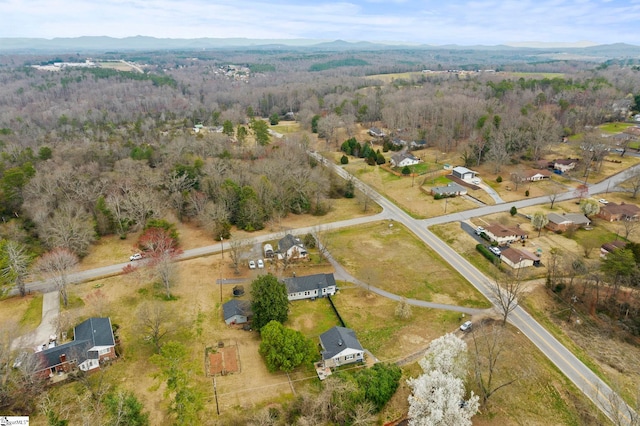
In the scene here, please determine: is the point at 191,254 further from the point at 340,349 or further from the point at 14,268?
the point at 340,349

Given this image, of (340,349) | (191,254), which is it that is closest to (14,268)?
(191,254)

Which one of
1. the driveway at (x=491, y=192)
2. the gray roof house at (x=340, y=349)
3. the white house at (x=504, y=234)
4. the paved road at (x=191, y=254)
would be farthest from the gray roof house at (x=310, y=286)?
the driveway at (x=491, y=192)

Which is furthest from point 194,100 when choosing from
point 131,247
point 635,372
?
point 635,372

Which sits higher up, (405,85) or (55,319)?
(405,85)

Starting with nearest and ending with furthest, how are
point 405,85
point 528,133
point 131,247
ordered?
point 131,247, point 528,133, point 405,85

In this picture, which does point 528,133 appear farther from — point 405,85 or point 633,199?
point 405,85

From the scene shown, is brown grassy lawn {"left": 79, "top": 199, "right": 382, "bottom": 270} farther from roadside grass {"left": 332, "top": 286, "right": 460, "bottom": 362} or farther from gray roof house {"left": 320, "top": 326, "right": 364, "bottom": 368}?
gray roof house {"left": 320, "top": 326, "right": 364, "bottom": 368}
